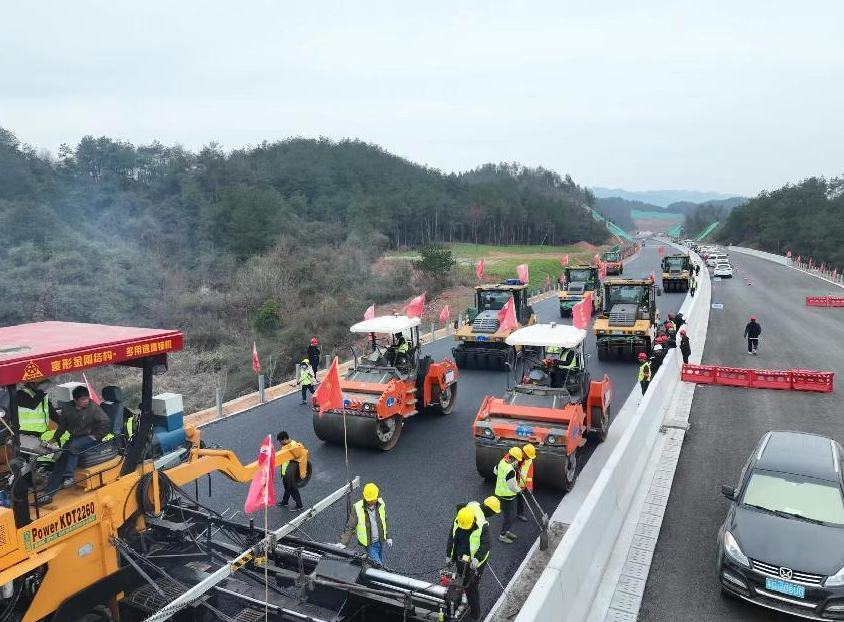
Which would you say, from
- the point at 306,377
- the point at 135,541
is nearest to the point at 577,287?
the point at 306,377

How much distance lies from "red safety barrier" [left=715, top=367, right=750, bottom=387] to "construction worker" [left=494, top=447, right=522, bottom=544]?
1012 cm

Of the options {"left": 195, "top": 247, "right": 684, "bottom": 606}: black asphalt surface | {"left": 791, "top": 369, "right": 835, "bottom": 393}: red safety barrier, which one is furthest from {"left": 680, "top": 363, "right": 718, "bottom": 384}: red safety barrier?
{"left": 791, "top": 369, "right": 835, "bottom": 393}: red safety barrier

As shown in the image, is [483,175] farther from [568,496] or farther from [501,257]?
[568,496]

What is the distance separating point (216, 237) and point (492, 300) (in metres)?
41.2

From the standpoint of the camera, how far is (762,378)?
1569 cm

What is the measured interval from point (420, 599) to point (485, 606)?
1.47m

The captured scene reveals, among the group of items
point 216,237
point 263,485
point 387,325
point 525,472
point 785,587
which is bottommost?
point 785,587

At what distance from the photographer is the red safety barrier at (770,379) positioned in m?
15.5

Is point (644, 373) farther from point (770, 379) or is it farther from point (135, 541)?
point (135, 541)

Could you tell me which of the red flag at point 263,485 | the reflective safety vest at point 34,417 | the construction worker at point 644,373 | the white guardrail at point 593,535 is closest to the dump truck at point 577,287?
the construction worker at point 644,373

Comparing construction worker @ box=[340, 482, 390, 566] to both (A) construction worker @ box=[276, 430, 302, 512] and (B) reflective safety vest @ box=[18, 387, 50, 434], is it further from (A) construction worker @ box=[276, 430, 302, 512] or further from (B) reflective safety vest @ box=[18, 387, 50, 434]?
(B) reflective safety vest @ box=[18, 387, 50, 434]

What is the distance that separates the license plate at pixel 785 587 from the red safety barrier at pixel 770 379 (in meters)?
10.5

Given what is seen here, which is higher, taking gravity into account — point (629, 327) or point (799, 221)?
point (799, 221)

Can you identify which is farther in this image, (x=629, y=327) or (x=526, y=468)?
(x=629, y=327)
